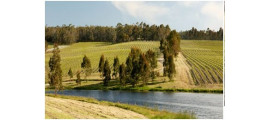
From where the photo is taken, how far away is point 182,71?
41.5ft

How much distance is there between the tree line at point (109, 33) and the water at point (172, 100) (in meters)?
1.88

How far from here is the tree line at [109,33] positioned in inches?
473

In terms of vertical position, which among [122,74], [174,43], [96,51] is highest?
[174,43]

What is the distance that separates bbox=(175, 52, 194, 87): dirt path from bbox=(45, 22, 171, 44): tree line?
1038mm

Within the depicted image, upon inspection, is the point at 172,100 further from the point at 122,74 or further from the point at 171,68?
the point at 122,74

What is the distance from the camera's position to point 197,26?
38.9 ft

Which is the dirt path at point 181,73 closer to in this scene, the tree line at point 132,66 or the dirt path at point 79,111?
the tree line at point 132,66

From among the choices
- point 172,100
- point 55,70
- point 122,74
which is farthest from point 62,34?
point 172,100

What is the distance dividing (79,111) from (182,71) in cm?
400

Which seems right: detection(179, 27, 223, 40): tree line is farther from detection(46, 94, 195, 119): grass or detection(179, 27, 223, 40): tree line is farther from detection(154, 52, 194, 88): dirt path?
detection(46, 94, 195, 119): grass

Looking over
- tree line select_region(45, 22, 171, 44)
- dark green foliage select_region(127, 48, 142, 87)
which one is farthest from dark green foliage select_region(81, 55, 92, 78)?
dark green foliage select_region(127, 48, 142, 87)

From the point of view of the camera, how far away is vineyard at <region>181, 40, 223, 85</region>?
11820 mm

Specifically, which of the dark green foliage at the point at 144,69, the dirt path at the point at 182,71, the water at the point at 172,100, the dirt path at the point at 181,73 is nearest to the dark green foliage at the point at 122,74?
the water at the point at 172,100
